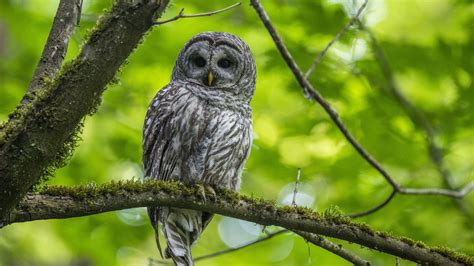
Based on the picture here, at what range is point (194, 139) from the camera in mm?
4449

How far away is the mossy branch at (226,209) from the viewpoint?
2.96 meters

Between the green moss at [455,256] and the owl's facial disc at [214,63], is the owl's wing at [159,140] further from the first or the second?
the green moss at [455,256]

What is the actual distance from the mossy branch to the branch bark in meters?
0.37

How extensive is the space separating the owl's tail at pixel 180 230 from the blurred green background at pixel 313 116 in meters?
1.05

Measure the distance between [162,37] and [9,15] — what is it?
1.51m

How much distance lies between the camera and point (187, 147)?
445 cm

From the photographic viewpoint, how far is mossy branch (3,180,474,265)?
2961 millimetres

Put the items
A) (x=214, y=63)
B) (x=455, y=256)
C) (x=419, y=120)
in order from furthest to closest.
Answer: (x=419, y=120) → (x=214, y=63) → (x=455, y=256)

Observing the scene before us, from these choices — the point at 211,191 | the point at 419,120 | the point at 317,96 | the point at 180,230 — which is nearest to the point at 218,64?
the point at 317,96

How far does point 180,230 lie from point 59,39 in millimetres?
1705

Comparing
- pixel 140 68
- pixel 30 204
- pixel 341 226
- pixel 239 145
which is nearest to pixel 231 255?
pixel 140 68

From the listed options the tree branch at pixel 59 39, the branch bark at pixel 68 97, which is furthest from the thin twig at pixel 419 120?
the branch bark at pixel 68 97

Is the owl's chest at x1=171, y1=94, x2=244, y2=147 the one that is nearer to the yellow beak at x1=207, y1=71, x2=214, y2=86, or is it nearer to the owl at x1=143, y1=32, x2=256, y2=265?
the owl at x1=143, y1=32, x2=256, y2=265

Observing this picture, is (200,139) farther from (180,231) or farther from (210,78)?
(180,231)
